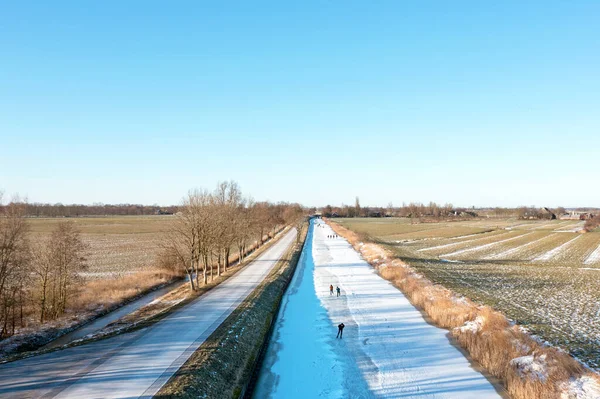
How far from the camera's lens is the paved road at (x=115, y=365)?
12.7 meters

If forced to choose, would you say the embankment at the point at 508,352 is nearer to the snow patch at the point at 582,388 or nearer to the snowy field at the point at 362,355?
the snow patch at the point at 582,388

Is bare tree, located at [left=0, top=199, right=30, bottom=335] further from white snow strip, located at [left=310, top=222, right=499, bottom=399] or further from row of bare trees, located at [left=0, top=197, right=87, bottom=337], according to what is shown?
white snow strip, located at [left=310, top=222, right=499, bottom=399]

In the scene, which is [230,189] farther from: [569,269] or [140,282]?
[569,269]

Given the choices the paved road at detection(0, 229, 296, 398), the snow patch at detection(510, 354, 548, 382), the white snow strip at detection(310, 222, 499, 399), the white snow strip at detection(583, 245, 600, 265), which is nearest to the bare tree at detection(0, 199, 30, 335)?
the paved road at detection(0, 229, 296, 398)

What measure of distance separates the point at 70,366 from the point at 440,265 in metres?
40.2

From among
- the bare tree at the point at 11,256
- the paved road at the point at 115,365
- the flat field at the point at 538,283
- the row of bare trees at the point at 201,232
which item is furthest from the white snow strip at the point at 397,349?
the bare tree at the point at 11,256

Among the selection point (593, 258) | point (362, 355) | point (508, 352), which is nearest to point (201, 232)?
point (362, 355)

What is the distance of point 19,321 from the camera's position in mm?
26344

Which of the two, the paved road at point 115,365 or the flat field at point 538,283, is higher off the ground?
the paved road at point 115,365

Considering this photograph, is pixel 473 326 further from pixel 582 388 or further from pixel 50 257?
pixel 50 257

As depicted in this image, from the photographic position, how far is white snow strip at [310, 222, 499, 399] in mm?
15516

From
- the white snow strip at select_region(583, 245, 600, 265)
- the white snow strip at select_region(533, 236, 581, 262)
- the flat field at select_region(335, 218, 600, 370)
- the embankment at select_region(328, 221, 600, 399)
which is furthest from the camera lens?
the white snow strip at select_region(533, 236, 581, 262)

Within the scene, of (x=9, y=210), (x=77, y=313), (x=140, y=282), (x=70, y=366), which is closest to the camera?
(x=70, y=366)

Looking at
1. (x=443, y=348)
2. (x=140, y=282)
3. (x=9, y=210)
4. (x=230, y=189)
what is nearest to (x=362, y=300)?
(x=443, y=348)
